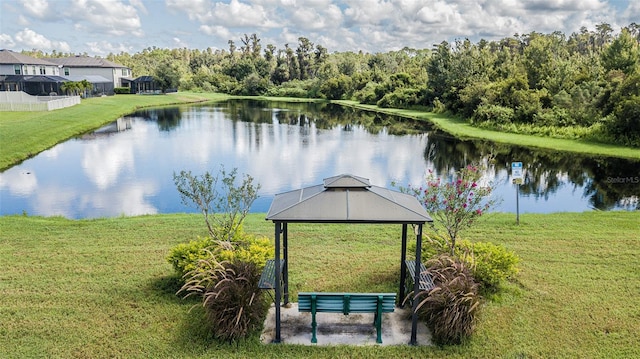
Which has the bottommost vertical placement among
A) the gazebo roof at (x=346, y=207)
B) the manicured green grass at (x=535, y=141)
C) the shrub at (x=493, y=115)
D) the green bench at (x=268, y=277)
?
the green bench at (x=268, y=277)

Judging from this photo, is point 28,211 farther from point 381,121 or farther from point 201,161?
point 381,121

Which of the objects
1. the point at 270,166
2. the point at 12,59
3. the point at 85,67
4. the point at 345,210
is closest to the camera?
the point at 345,210

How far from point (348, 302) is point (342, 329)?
0.76 metres

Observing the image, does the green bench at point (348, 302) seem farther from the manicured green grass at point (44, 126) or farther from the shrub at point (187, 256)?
the manicured green grass at point (44, 126)

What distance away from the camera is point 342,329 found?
280 inches

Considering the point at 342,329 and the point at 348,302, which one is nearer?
the point at 348,302

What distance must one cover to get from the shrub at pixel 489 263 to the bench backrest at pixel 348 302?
1999 mm

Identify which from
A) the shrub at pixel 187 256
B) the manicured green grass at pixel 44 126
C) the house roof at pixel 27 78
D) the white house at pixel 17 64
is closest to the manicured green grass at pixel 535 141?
the shrub at pixel 187 256

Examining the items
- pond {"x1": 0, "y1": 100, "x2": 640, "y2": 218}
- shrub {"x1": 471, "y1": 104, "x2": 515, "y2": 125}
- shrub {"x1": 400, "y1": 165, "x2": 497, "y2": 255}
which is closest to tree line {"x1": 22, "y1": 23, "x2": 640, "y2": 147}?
shrub {"x1": 471, "y1": 104, "x2": 515, "y2": 125}

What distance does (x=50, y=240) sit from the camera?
1098 centimetres

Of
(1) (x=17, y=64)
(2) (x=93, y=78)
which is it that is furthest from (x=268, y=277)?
(2) (x=93, y=78)

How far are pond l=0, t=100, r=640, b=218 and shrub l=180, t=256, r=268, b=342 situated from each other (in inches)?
308

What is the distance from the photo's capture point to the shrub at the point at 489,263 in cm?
813

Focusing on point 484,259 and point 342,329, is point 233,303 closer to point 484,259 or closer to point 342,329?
point 342,329
